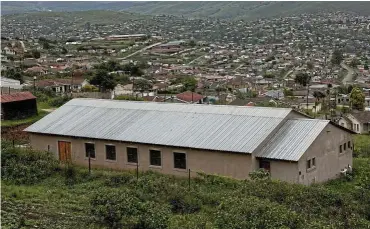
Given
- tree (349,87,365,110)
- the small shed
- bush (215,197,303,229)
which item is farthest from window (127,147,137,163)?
tree (349,87,365,110)

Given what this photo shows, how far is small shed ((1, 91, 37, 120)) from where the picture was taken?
3010 cm

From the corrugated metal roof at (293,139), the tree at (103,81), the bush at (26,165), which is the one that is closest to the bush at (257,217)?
the corrugated metal roof at (293,139)

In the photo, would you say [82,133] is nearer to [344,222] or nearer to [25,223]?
[25,223]

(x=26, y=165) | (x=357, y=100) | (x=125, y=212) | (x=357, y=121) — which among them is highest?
(x=125, y=212)

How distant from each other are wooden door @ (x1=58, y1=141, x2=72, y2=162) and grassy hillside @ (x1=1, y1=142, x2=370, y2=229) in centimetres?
159

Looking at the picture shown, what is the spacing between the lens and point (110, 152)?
76.0 feet

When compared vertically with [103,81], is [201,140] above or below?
A: above

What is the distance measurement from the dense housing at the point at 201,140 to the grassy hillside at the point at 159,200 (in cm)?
83

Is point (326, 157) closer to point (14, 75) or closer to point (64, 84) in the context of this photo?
point (64, 84)

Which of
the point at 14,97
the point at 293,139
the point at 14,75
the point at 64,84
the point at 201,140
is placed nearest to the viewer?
the point at 293,139

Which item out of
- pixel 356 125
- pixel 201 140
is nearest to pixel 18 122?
pixel 201 140

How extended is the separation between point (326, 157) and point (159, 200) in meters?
Result: 7.13

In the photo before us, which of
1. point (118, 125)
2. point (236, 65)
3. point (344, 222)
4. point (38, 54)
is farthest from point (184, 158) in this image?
point (236, 65)

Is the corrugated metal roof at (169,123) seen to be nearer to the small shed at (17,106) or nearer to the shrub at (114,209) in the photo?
the small shed at (17,106)
